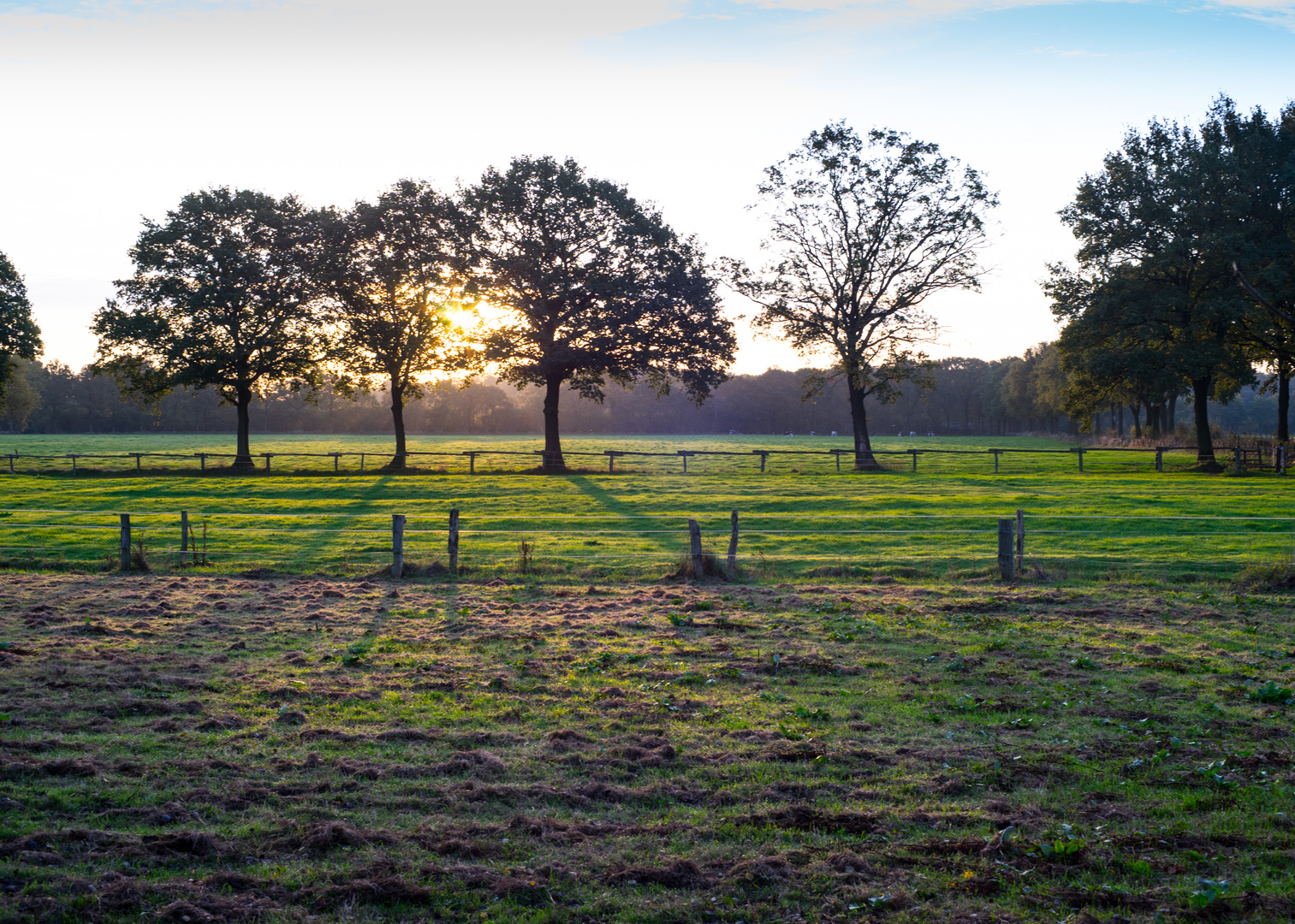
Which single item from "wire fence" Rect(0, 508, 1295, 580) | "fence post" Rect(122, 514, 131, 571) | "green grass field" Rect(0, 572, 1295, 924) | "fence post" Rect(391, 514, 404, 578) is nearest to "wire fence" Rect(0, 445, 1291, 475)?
"wire fence" Rect(0, 508, 1295, 580)

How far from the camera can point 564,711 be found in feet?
30.2

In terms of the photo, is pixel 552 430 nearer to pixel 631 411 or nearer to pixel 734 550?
pixel 734 550

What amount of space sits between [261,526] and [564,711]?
1857 centimetres

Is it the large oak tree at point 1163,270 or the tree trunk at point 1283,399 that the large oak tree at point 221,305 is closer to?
the large oak tree at point 1163,270

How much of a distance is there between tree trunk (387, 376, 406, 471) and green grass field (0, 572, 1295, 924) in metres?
35.9

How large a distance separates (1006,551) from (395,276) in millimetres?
40458

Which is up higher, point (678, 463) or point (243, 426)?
point (243, 426)

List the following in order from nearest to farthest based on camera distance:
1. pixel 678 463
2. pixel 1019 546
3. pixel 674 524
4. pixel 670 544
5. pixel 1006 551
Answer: pixel 1006 551
pixel 1019 546
pixel 670 544
pixel 674 524
pixel 678 463

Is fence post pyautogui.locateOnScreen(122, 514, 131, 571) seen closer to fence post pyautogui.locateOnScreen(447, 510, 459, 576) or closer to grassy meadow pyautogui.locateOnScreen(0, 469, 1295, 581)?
grassy meadow pyautogui.locateOnScreen(0, 469, 1295, 581)

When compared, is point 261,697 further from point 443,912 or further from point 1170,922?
point 1170,922

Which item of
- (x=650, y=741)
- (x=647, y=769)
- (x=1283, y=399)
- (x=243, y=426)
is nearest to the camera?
(x=647, y=769)

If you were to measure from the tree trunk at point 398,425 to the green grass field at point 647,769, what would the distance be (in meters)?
35.9

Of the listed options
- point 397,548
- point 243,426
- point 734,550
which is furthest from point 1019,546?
point 243,426

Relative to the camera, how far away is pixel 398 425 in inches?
2002
